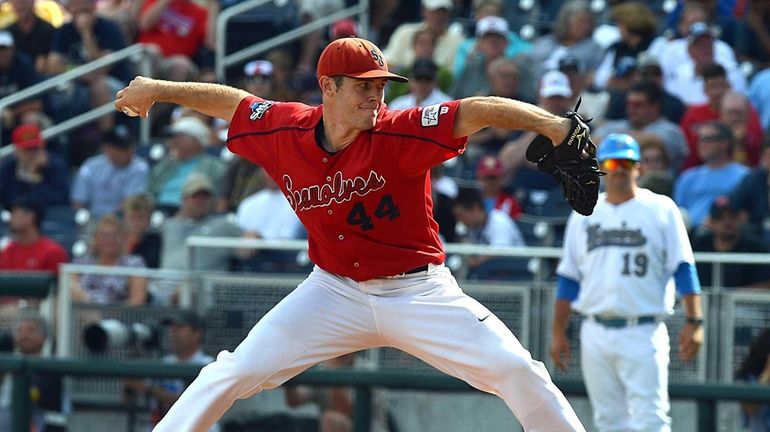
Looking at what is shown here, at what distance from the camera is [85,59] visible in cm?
1297

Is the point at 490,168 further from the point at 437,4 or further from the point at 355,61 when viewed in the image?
the point at 355,61

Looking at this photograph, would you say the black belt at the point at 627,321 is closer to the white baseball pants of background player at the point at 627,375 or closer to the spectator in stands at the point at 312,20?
the white baseball pants of background player at the point at 627,375

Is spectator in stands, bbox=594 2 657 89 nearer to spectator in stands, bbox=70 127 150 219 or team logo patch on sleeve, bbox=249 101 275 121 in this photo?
spectator in stands, bbox=70 127 150 219

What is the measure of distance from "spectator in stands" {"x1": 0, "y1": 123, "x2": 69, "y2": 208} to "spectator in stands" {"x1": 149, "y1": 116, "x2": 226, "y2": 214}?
0.78 meters

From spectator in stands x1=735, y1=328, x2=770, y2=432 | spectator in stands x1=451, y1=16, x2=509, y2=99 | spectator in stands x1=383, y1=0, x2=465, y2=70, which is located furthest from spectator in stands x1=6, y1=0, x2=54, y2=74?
spectator in stands x1=735, y1=328, x2=770, y2=432

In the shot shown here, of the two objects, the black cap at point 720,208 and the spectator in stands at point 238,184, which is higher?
the spectator in stands at point 238,184

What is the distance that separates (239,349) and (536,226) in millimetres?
4418

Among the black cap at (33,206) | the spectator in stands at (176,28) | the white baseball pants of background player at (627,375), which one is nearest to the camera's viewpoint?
the white baseball pants of background player at (627,375)

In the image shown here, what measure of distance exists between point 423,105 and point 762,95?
2.42 m

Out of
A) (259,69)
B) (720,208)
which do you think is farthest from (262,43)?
(720,208)

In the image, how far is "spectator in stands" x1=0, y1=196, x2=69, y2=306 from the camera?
10.1m

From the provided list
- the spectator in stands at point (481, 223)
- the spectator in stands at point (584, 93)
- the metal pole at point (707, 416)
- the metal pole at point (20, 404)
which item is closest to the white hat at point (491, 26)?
the spectator in stands at point (584, 93)

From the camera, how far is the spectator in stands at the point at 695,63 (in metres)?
10.7

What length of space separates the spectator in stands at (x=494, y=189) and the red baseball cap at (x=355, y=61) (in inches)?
178
